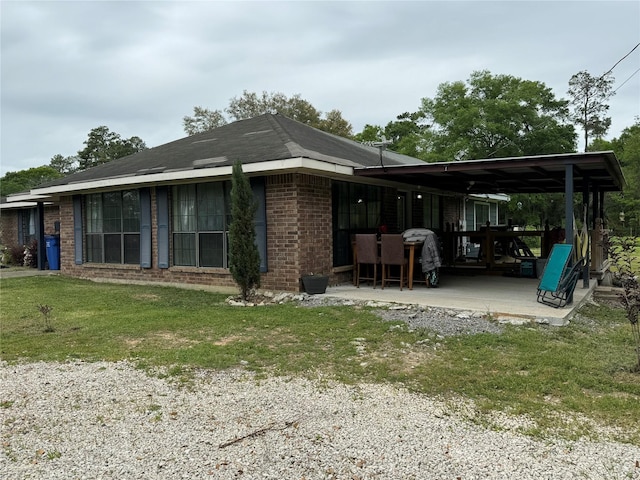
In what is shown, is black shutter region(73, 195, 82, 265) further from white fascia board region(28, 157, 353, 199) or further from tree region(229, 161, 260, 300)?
tree region(229, 161, 260, 300)

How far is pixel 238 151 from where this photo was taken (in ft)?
30.4

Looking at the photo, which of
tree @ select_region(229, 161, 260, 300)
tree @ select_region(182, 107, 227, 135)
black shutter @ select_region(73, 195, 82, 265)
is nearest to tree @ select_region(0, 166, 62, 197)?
tree @ select_region(182, 107, 227, 135)

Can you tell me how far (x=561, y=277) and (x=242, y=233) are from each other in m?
4.71

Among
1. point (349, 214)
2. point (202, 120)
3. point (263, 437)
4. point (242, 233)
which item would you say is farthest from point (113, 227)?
point (202, 120)

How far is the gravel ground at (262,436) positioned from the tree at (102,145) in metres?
49.6

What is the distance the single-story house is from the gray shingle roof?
0.05 meters

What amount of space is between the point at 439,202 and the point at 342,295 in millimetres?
7562

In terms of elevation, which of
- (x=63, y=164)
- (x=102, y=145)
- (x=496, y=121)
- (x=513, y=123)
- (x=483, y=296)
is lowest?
(x=483, y=296)

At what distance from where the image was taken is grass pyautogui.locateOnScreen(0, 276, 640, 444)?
Result: 3504 millimetres

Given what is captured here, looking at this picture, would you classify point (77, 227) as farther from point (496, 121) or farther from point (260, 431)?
point (496, 121)

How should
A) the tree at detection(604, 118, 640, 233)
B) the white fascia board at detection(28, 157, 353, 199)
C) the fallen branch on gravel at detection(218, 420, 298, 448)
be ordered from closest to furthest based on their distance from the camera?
the fallen branch on gravel at detection(218, 420, 298, 448) → the white fascia board at detection(28, 157, 353, 199) → the tree at detection(604, 118, 640, 233)

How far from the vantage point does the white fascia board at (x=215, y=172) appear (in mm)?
7762

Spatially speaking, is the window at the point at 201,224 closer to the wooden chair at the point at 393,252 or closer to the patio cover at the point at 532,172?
the patio cover at the point at 532,172

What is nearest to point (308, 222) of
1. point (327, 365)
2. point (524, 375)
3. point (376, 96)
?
point (327, 365)
